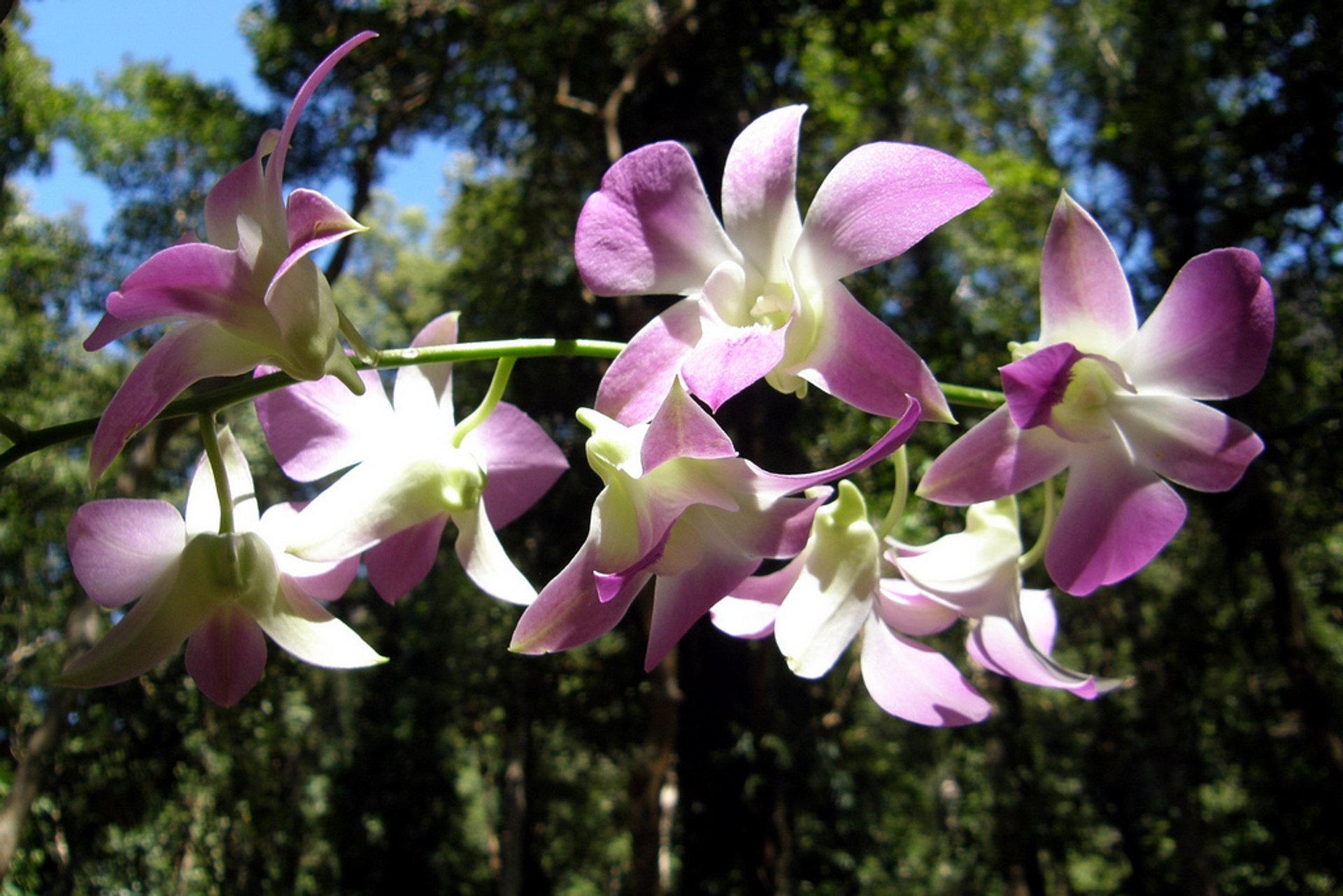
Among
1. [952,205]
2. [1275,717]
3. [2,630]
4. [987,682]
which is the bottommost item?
[1275,717]

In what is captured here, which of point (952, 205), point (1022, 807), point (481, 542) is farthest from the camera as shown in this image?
point (1022, 807)

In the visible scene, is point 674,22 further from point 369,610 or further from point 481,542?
point 369,610

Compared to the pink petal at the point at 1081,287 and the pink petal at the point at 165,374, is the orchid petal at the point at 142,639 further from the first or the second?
the pink petal at the point at 1081,287

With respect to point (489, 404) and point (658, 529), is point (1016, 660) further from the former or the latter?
point (489, 404)

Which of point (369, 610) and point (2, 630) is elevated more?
point (2, 630)

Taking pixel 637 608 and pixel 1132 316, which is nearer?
pixel 1132 316

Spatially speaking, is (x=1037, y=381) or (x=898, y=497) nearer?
(x=1037, y=381)

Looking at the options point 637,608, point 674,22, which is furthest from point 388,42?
point 637,608

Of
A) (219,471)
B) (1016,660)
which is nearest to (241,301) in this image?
(219,471)
